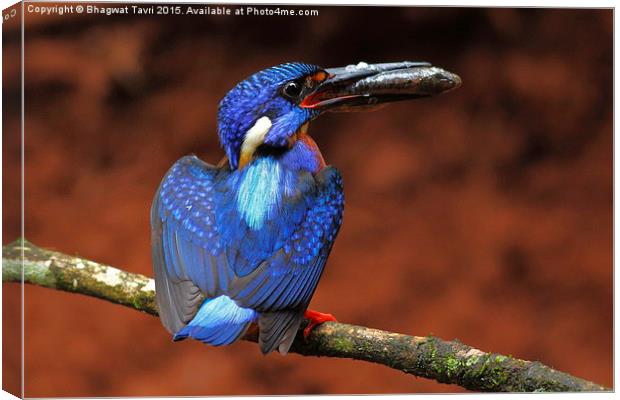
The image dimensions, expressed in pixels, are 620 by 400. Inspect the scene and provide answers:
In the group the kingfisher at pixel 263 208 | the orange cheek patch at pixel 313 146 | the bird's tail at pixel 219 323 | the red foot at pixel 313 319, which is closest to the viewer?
the bird's tail at pixel 219 323

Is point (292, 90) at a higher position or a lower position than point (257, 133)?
higher

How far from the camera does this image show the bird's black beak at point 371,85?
13.0ft

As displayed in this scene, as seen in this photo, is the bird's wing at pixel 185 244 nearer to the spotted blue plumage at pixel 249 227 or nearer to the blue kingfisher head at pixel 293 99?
the spotted blue plumage at pixel 249 227

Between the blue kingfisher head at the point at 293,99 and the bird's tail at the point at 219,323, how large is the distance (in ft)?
1.79

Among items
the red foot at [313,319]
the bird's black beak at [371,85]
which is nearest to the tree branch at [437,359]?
the red foot at [313,319]

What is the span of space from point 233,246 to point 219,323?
308 mm

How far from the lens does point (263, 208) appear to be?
3795mm

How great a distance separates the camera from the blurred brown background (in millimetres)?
3959

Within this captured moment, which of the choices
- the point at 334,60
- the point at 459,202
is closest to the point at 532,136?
the point at 459,202

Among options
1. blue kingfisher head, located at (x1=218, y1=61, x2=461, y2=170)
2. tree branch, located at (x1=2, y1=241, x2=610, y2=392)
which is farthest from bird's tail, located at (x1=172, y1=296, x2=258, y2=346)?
blue kingfisher head, located at (x1=218, y1=61, x2=461, y2=170)

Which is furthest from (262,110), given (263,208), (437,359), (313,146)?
(437,359)

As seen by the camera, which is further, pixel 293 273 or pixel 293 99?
pixel 293 99

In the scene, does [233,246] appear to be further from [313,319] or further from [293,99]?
[293,99]

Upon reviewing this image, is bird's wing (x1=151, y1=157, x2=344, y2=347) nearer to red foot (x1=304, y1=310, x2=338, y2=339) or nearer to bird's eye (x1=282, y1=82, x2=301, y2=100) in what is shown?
red foot (x1=304, y1=310, x2=338, y2=339)
